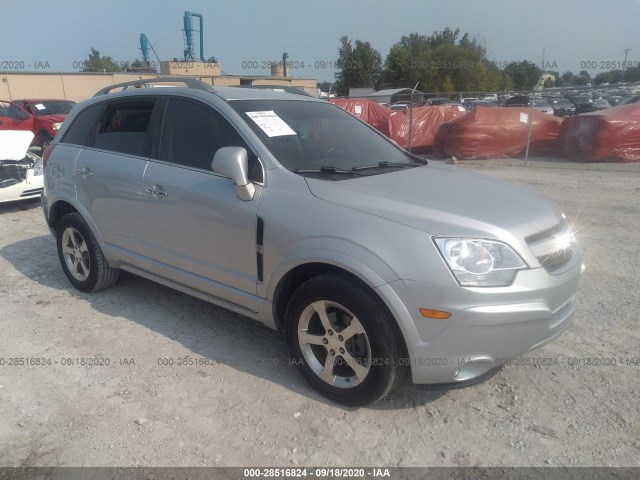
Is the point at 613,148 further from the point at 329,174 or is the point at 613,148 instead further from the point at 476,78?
the point at 476,78

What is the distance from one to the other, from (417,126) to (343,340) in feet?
42.7

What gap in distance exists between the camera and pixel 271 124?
3.56 metres

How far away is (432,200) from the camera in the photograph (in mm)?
2953

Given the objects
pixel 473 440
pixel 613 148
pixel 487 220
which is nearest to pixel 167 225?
pixel 487 220

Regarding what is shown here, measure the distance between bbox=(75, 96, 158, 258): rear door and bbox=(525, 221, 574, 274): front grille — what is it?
271cm

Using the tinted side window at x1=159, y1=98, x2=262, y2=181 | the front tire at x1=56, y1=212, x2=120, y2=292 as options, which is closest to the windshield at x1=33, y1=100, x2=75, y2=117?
the front tire at x1=56, y1=212, x2=120, y2=292

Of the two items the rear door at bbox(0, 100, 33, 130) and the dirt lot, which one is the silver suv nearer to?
the dirt lot

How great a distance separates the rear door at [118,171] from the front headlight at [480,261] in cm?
238

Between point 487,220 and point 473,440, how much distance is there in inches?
46.0

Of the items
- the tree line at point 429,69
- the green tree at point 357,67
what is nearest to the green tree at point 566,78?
the tree line at point 429,69

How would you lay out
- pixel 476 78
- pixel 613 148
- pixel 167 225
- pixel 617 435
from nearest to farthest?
pixel 617 435
pixel 167 225
pixel 613 148
pixel 476 78

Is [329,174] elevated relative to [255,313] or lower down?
elevated

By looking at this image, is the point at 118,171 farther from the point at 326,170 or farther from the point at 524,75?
the point at 524,75

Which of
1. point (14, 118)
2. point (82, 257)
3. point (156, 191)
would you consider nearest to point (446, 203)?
point (156, 191)
